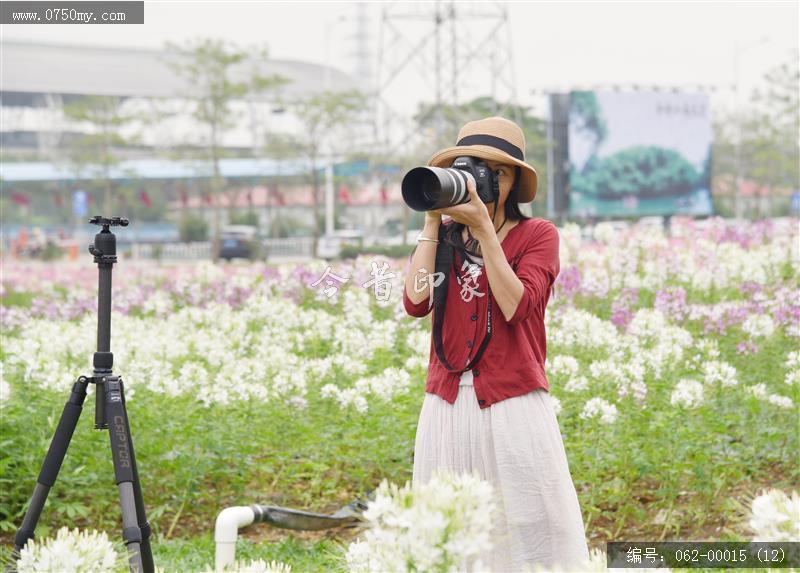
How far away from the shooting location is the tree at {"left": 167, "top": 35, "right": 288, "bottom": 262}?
44.2 ft

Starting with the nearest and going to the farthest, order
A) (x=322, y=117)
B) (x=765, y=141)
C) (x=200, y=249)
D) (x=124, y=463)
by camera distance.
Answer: (x=124, y=463) < (x=322, y=117) < (x=200, y=249) < (x=765, y=141)

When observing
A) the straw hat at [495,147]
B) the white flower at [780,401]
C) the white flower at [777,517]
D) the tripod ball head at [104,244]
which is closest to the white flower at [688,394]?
the white flower at [780,401]

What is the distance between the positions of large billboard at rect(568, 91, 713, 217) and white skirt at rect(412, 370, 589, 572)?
89.3 ft

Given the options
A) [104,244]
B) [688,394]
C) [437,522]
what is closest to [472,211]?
[104,244]

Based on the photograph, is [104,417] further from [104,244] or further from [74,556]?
[74,556]

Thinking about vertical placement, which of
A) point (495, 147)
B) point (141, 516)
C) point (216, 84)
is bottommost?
point (141, 516)

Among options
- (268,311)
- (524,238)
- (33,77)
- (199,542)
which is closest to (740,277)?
(268,311)

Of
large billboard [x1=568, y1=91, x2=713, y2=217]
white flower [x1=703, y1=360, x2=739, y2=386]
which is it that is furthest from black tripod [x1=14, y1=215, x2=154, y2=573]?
A: large billboard [x1=568, y1=91, x2=713, y2=217]

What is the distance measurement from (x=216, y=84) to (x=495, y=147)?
11.6m

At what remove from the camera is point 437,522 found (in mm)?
1228

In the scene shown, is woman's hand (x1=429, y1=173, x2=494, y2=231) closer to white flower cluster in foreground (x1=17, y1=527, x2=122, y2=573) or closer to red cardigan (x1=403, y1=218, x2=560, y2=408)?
red cardigan (x1=403, y1=218, x2=560, y2=408)

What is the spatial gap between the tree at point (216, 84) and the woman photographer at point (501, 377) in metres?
10.9

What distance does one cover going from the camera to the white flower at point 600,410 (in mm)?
4262

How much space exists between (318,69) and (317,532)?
1195cm
